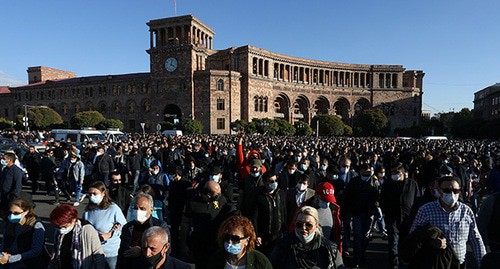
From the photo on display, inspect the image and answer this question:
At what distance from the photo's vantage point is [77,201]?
9.90m

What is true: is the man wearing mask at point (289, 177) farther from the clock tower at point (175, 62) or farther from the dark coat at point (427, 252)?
the clock tower at point (175, 62)

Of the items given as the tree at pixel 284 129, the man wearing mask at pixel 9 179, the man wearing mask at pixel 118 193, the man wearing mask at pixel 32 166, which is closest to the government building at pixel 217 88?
the tree at pixel 284 129

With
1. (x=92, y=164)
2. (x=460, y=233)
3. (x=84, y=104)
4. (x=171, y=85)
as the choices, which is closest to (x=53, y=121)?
(x=84, y=104)

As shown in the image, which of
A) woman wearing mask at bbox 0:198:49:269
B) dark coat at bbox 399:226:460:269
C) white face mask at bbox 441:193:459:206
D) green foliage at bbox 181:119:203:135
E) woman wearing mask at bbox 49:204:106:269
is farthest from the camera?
green foliage at bbox 181:119:203:135

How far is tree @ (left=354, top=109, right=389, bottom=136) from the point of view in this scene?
5653cm

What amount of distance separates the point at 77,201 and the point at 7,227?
6.56 m

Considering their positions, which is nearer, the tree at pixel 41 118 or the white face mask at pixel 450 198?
the white face mask at pixel 450 198

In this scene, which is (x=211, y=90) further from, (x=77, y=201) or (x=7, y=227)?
(x=7, y=227)

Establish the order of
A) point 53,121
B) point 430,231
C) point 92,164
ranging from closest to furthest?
point 430,231, point 92,164, point 53,121

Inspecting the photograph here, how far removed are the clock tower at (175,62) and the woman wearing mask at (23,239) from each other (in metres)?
48.0

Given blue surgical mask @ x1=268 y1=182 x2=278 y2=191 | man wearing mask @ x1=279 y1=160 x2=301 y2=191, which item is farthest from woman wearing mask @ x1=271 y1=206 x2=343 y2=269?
man wearing mask @ x1=279 y1=160 x2=301 y2=191

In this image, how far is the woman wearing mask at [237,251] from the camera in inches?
108

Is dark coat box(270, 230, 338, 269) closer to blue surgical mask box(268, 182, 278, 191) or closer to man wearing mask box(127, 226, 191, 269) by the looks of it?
man wearing mask box(127, 226, 191, 269)

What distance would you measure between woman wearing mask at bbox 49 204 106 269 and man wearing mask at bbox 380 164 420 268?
467cm
